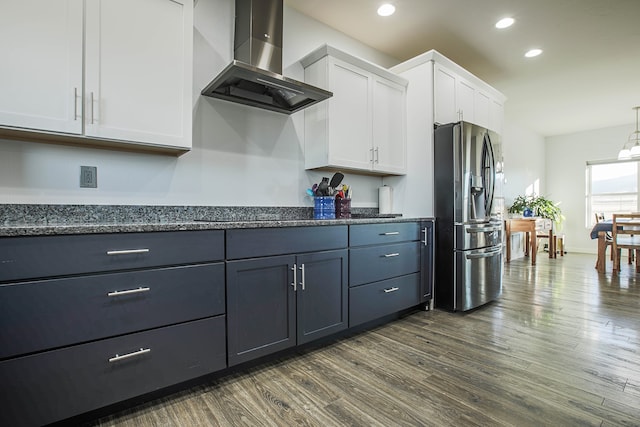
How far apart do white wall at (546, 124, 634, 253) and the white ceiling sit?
2372 mm

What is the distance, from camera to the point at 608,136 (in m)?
6.86

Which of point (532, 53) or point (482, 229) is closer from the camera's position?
point (482, 229)

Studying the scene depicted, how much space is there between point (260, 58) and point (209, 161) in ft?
2.71

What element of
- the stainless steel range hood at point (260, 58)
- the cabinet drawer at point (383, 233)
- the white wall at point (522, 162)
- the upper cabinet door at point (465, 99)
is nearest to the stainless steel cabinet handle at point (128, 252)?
the stainless steel range hood at point (260, 58)

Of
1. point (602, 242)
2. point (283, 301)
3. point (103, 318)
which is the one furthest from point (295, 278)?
point (602, 242)

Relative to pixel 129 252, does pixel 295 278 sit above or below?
below

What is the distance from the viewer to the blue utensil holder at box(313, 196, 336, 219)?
8.75 ft

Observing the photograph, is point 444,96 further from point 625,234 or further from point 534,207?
point 534,207

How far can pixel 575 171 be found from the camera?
7.34 m

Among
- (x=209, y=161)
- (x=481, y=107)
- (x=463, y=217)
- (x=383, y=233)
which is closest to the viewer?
(x=209, y=161)

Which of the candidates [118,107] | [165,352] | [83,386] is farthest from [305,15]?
[83,386]

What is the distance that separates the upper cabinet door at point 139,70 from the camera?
62.5 inches

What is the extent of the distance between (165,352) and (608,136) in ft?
30.1

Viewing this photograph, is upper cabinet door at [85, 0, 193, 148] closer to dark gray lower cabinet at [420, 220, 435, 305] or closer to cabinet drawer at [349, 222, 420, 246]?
cabinet drawer at [349, 222, 420, 246]
